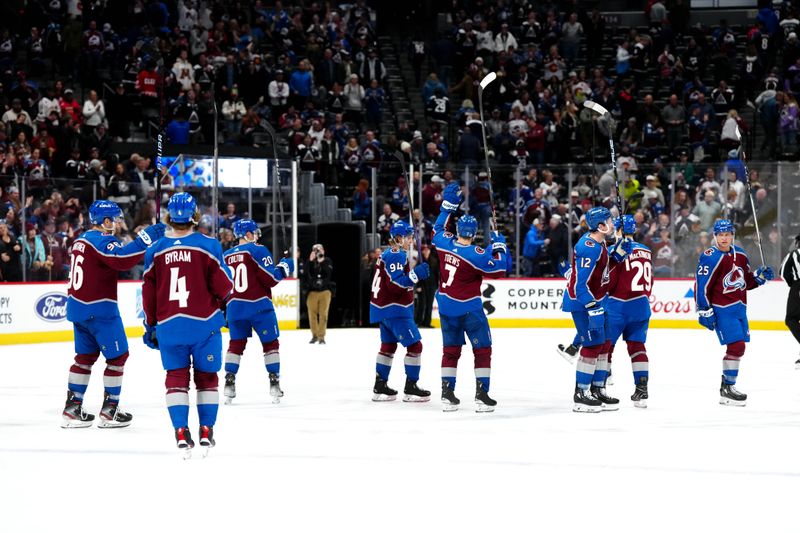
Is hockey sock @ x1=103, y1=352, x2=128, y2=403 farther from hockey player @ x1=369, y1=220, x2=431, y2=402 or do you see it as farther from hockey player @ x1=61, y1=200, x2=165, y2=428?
hockey player @ x1=369, y1=220, x2=431, y2=402

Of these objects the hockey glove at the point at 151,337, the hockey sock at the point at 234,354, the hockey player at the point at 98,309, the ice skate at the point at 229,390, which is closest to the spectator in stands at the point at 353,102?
the hockey sock at the point at 234,354

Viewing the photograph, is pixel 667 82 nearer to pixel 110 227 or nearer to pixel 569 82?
pixel 569 82

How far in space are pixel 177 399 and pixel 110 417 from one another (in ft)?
5.79

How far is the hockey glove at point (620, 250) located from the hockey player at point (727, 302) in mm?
793

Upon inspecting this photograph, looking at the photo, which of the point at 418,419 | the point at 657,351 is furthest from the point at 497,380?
the point at 657,351

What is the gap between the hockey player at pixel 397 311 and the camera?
10.2 metres

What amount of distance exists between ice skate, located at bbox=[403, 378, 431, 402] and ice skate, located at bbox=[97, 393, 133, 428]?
2.63 meters

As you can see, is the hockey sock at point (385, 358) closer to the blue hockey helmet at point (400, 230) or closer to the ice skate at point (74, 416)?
the blue hockey helmet at point (400, 230)

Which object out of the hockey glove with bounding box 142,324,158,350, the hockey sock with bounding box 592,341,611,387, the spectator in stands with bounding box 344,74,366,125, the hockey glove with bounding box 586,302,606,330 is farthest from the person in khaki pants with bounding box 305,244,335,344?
the hockey glove with bounding box 142,324,158,350

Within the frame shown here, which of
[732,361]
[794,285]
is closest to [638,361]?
[732,361]

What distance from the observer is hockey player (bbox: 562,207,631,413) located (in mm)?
9367

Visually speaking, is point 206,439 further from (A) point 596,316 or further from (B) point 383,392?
(A) point 596,316

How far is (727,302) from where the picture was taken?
9.97 metres

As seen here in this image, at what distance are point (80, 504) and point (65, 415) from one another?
9.51 ft
